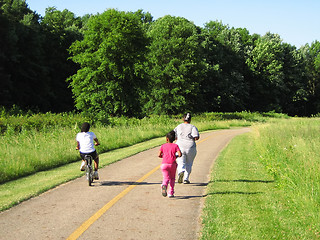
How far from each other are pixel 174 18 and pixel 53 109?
2537 centimetres

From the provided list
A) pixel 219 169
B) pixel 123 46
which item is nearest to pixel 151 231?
pixel 219 169

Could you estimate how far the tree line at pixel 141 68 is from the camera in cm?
4297

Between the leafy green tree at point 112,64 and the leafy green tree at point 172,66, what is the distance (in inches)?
412

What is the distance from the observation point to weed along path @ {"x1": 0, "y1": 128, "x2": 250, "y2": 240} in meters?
6.15

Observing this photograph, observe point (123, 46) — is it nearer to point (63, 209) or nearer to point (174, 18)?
point (174, 18)

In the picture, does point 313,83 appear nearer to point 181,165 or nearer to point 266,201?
point 181,165

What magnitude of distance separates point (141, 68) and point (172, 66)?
1257cm

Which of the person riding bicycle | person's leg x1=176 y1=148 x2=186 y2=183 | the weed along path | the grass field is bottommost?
the grass field

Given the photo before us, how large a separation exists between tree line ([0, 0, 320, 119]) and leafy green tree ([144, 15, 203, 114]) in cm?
15

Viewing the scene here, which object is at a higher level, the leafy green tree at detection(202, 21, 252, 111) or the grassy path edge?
the leafy green tree at detection(202, 21, 252, 111)

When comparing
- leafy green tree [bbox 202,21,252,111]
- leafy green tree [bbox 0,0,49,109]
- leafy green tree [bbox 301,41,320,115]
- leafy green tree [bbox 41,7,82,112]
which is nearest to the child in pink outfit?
leafy green tree [bbox 0,0,49,109]

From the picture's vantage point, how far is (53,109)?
6200cm

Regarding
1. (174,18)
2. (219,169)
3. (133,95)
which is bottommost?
(219,169)

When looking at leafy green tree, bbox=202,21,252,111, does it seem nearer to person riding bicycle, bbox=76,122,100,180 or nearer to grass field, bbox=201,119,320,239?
grass field, bbox=201,119,320,239
